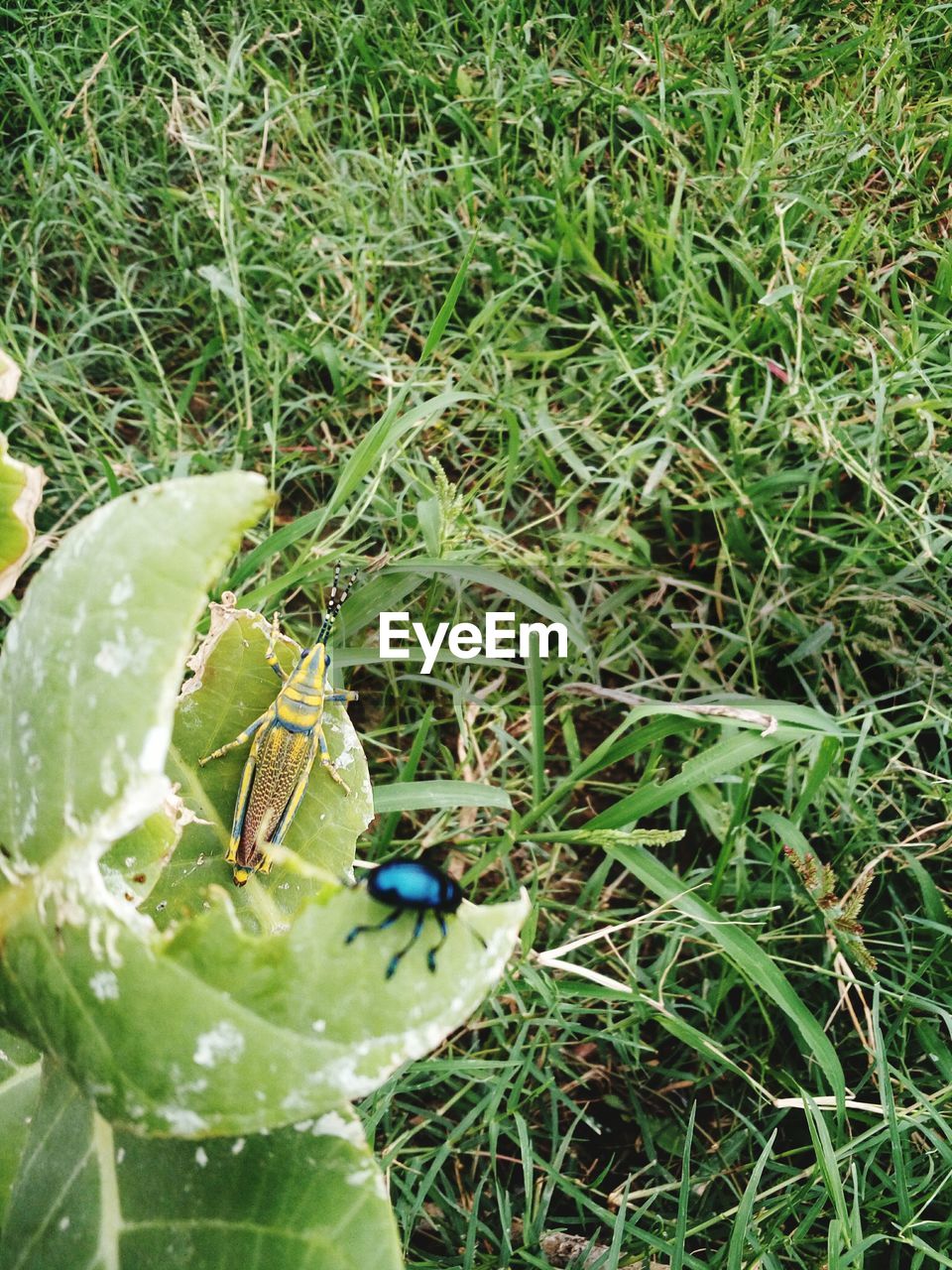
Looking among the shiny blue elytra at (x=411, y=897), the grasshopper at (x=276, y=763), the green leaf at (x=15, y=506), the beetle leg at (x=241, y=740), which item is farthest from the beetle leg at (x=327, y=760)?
the shiny blue elytra at (x=411, y=897)

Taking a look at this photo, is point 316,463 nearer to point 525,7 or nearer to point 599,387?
point 599,387

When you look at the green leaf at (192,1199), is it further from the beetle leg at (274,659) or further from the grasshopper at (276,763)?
the beetle leg at (274,659)

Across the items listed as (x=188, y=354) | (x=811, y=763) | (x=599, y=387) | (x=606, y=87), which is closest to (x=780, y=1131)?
(x=811, y=763)

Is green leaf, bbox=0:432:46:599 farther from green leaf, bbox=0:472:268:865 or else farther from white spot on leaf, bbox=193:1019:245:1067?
white spot on leaf, bbox=193:1019:245:1067

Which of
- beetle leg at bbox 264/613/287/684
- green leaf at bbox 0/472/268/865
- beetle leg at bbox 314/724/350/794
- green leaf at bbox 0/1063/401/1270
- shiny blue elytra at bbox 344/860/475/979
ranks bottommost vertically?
beetle leg at bbox 314/724/350/794

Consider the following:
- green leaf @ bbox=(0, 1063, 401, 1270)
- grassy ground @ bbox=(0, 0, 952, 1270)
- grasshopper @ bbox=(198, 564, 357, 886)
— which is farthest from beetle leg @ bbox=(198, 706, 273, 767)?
green leaf @ bbox=(0, 1063, 401, 1270)

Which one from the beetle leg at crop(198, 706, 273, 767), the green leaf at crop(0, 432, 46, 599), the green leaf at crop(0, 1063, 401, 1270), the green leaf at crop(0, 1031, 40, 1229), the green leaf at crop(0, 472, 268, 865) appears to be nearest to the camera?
the green leaf at crop(0, 472, 268, 865)
